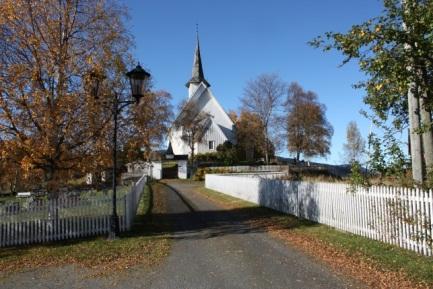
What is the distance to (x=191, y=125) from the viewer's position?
61750 millimetres

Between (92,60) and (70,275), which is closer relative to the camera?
(70,275)

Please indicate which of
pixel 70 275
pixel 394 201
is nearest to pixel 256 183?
pixel 394 201

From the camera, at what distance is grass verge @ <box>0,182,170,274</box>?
9.61m

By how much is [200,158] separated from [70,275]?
53523 mm

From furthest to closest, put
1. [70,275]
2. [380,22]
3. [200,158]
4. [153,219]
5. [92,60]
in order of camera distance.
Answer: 1. [200,158]
2. [153,219]
3. [92,60]
4. [380,22]
5. [70,275]

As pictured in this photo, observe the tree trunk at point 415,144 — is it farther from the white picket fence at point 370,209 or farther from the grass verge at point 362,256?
the grass verge at point 362,256

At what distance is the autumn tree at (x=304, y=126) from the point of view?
6625cm

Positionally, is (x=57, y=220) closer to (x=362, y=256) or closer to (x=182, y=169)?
(x=362, y=256)

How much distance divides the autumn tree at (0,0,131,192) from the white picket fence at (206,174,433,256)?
24.0ft

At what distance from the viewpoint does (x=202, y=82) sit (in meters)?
74.6

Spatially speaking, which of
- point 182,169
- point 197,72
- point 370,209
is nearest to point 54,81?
point 370,209

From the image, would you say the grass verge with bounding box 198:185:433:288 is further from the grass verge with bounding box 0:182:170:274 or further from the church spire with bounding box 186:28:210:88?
the church spire with bounding box 186:28:210:88

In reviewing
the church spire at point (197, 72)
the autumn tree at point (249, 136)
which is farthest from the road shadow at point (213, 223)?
the church spire at point (197, 72)

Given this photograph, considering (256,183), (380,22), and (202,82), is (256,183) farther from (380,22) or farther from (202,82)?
(202,82)
